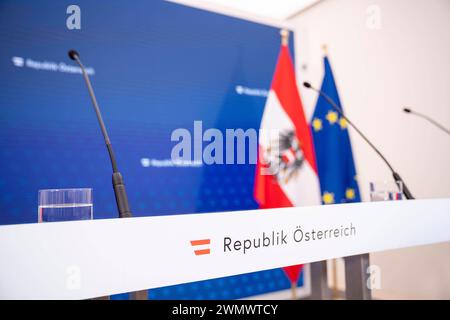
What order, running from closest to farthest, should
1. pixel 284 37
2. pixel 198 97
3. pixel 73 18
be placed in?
pixel 73 18, pixel 198 97, pixel 284 37

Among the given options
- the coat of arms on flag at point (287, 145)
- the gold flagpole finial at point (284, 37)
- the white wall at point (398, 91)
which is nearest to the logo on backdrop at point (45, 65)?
the coat of arms on flag at point (287, 145)

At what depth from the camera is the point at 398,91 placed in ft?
10.1

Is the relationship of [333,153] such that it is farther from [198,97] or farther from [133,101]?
[133,101]

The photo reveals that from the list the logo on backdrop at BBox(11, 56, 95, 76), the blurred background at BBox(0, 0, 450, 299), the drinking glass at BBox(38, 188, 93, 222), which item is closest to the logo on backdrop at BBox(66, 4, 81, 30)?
the blurred background at BBox(0, 0, 450, 299)

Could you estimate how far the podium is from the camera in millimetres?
767

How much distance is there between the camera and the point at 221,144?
219cm

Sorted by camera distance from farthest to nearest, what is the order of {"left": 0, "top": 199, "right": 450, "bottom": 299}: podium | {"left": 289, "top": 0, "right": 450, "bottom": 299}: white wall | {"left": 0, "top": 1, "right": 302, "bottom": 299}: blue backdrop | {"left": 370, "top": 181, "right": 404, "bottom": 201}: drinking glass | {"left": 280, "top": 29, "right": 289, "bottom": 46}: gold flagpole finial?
1. {"left": 280, "top": 29, "right": 289, "bottom": 46}: gold flagpole finial
2. {"left": 289, "top": 0, "right": 450, "bottom": 299}: white wall
3. {"left": 0, "top": 1, "right": 302, "bottom": 299}: blue backdrop
4. {"left": 370, "top": 181, "right": 404, "bottom": 201}: drinking glass
5. {"left": 0, "top": 199, "right": 450, "bottom": 299}: podium

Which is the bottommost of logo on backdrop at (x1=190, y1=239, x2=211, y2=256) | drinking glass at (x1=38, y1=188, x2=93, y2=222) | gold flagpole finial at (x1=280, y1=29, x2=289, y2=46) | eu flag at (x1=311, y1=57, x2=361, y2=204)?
logo on backdrop at (x1=190, y1=239, x2=211, y2=256)

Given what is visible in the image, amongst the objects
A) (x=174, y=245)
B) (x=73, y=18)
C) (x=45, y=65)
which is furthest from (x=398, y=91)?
(x=174, y=245)

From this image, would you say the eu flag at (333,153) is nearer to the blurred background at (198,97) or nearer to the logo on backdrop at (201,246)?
the blurred background at (198,97)

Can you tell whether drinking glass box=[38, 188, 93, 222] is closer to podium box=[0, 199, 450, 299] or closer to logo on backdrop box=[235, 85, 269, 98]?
podium box=[0, 199, 450, 299]

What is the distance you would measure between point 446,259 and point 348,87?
1648 mm

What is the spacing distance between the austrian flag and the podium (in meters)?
1.69

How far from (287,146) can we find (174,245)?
2296 mm
